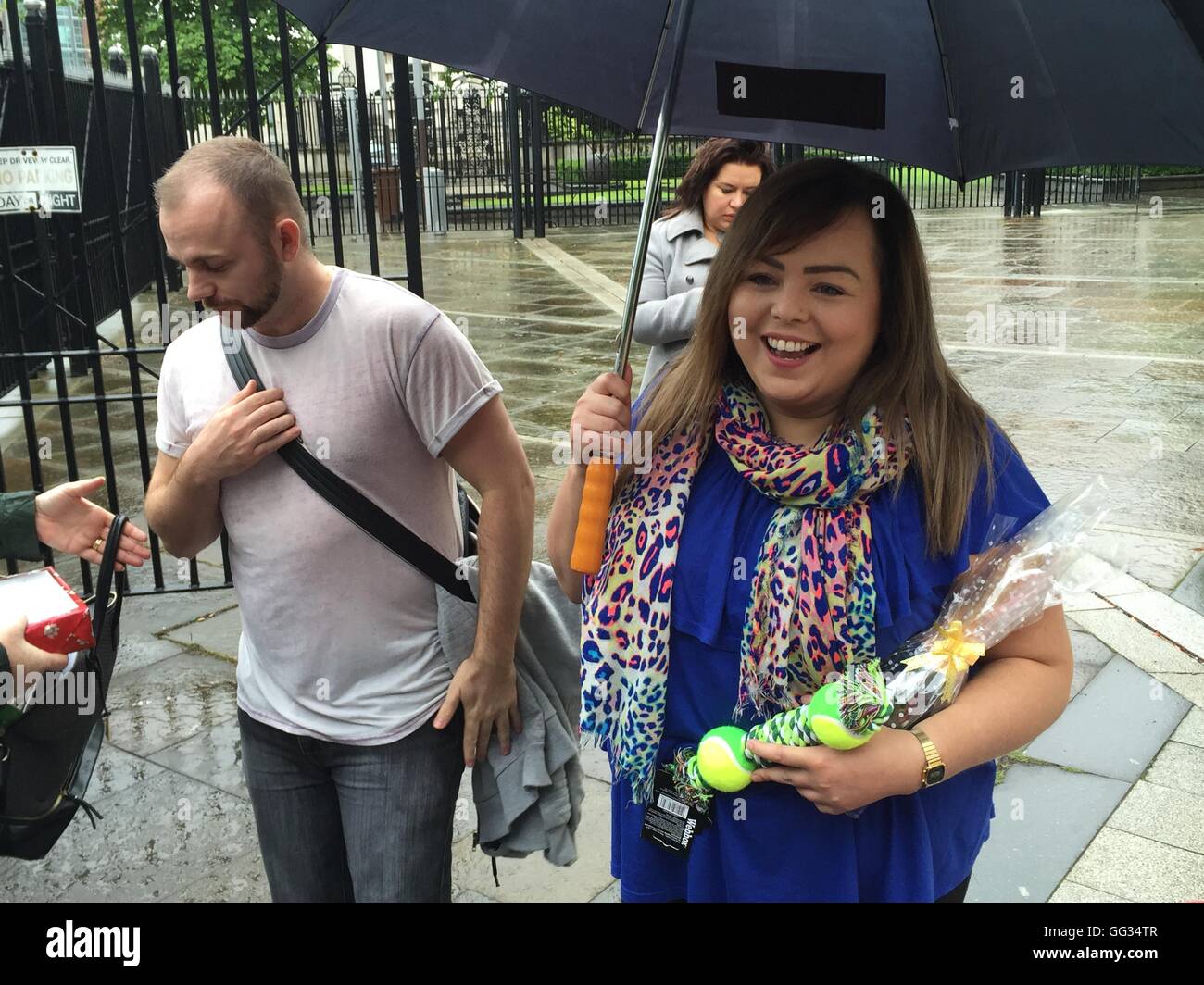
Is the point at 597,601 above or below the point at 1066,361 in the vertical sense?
above

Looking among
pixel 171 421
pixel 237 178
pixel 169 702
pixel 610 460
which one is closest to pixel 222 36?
pixel 169 702

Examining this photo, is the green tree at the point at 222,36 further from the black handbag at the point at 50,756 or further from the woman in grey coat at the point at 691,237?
the black handbag at the point at 50,756

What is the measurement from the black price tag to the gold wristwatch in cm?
34

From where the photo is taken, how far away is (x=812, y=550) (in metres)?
1.81

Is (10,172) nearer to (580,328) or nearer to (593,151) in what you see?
(580,328)

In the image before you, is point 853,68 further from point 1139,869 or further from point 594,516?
point 1139,869

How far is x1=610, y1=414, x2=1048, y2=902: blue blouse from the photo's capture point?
1.82 m

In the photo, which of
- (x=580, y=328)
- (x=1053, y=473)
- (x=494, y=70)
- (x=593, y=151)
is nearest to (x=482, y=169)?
(x=593, y=151)

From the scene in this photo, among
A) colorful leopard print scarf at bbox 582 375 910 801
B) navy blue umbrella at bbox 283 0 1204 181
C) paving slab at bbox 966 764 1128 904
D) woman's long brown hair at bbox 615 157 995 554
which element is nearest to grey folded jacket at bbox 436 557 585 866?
colorful leopard print scarf at bbox 582 375 910 801

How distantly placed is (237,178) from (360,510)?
0.63 m

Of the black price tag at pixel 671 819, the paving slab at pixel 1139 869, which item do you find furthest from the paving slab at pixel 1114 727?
the black price tag at pixel 671 819

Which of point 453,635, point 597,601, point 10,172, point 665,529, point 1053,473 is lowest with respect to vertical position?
point 1053,473

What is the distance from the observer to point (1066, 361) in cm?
984
